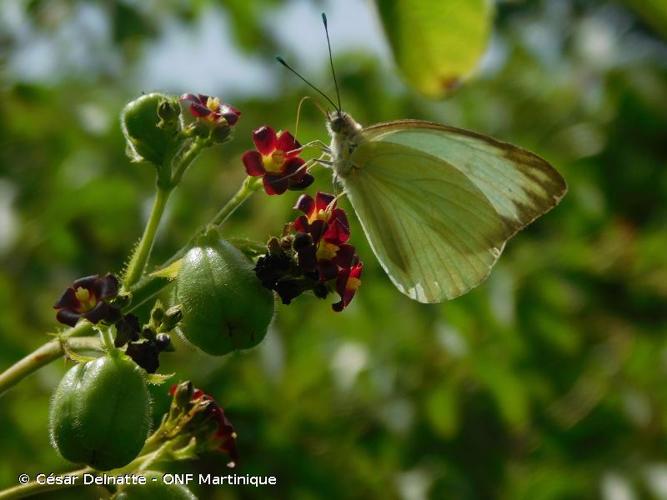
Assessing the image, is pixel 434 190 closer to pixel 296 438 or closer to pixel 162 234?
pixel 296 438

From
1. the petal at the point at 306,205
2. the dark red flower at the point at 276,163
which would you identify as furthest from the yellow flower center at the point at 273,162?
the petal at the point at 306,205

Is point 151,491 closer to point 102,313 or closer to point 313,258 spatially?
point 102,313

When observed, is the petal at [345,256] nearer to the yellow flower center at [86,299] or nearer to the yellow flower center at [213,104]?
the yellow flower center at [213,104]

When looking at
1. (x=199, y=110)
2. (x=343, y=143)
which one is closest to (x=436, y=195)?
(x=343, y=143)

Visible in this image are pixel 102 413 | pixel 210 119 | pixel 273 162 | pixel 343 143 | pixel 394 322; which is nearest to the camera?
pixel 102 413

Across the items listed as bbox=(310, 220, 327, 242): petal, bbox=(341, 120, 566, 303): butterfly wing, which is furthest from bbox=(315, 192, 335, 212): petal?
bbox=(341, 120, 566, 303): butterfly wing

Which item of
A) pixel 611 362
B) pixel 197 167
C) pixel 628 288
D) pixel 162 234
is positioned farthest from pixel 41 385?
pixel 628 288
